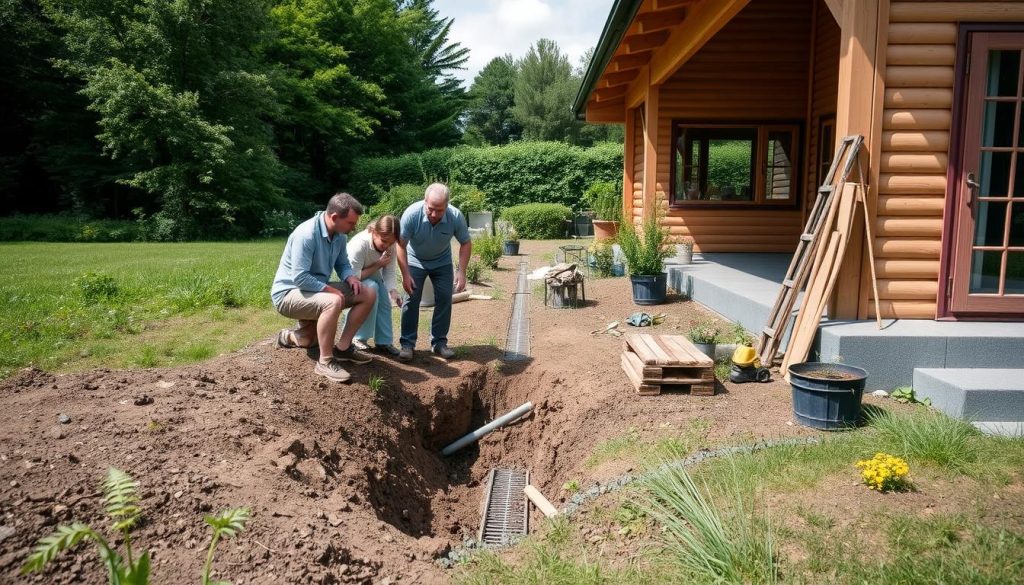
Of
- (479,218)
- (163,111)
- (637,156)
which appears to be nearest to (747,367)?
(637,156)

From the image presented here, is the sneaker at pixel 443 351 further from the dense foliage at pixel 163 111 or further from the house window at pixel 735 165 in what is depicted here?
the dense foliage at pixel 163 111

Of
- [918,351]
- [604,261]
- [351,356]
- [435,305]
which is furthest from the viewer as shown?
[604,261]

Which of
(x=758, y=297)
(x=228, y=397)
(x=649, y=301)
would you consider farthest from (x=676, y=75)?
(x=228, y=397)

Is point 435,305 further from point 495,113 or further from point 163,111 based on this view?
point 495,113

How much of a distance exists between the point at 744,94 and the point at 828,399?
26.7 ft

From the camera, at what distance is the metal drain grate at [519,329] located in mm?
6855

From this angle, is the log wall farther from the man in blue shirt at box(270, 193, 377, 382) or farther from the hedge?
the hedge

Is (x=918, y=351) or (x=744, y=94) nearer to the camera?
(x=918, y=351)

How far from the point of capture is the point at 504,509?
4805mm

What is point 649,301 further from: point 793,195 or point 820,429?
point 820,429

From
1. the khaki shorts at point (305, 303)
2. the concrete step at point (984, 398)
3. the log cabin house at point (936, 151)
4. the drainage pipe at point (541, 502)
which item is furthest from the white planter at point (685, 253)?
the khaki shorts at point (305, 303)

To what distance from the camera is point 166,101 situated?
21.0 m

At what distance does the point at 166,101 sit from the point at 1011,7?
22042 millimetres

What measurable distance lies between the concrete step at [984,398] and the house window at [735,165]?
7.00 m
